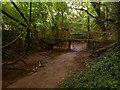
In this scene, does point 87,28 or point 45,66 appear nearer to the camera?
point 45,66

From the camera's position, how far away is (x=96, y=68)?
7.15 m

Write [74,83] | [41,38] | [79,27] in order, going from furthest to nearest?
[79,27] → [41,38] → [74,83]

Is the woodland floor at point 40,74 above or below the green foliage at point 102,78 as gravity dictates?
below

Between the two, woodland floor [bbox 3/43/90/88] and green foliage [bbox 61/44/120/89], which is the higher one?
green foliage [bbox 61/44/120/89]

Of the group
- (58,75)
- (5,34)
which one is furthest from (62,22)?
(58,75)

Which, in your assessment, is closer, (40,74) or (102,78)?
(102,78)

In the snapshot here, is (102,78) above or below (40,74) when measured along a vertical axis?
above

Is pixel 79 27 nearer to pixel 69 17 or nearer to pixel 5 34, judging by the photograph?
pixel 69 17

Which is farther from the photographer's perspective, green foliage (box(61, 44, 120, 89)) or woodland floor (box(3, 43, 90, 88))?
woodland floor (box(3, 43, 90, 88))

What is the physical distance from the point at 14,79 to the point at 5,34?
12.9 ft

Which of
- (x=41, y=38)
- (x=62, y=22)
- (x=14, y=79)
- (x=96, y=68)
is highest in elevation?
(x=62, y=22)

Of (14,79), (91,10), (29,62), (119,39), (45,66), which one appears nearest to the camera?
(14,79)

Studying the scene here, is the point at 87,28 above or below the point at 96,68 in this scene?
above

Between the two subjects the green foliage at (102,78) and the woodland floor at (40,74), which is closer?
the green foliage at (102,78)
